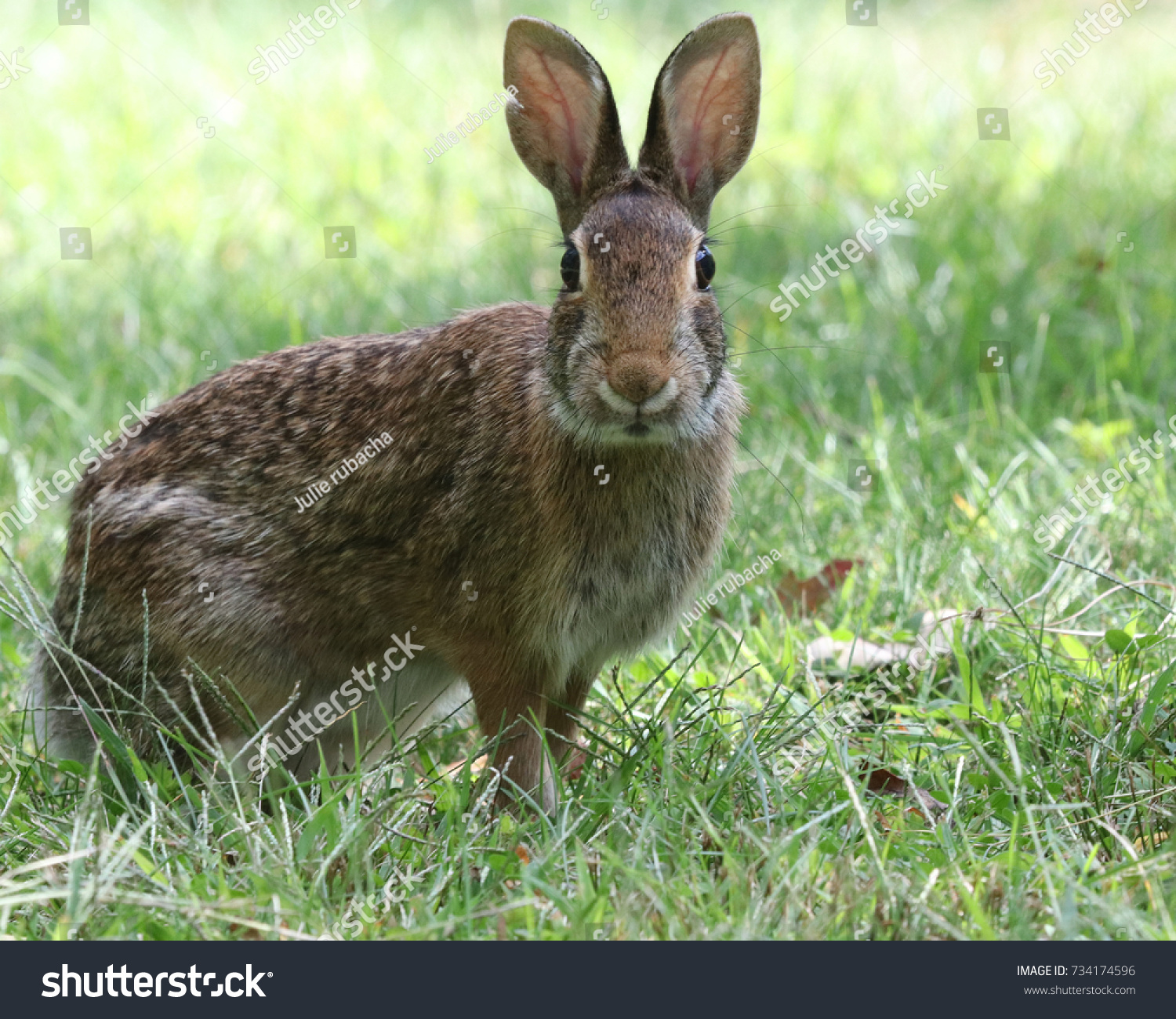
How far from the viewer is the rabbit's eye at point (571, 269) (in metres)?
3.57

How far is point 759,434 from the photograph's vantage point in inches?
227

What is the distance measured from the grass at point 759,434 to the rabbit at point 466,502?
0.21 meters

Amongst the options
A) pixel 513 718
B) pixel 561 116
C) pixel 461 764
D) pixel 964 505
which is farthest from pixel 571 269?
pixel 964 505

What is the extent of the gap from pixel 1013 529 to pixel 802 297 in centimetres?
208

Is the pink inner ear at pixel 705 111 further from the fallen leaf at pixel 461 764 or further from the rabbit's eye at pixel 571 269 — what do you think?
the fallen leaf at pixel 461 764

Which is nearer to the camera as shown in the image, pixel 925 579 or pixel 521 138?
pixel 521 138

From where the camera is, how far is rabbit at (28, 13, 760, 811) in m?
3.60

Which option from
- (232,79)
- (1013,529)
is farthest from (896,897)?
(232,79)

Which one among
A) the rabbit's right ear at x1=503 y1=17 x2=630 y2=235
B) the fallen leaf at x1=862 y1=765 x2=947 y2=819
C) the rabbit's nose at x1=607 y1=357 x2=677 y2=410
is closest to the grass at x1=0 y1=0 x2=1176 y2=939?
the fallen leaf at x1=862 y1=765 x2=947 y2=819

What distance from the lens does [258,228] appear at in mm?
7840

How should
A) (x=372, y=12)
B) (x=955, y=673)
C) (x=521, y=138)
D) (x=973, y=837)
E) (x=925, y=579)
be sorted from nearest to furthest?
(x=973, y=837), (x=521, y=138), (x=955, y=673), (x=925, y=579), (x=372, y=12)

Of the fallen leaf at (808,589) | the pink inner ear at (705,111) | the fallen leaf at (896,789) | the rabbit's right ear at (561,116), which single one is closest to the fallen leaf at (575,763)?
the fallen leaf at (896,789)

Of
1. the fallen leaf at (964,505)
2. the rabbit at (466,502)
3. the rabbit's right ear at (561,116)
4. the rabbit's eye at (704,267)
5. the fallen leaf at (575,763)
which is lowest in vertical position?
the fallen leaf at (575,763)

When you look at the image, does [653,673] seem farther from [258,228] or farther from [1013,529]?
[258,228]
